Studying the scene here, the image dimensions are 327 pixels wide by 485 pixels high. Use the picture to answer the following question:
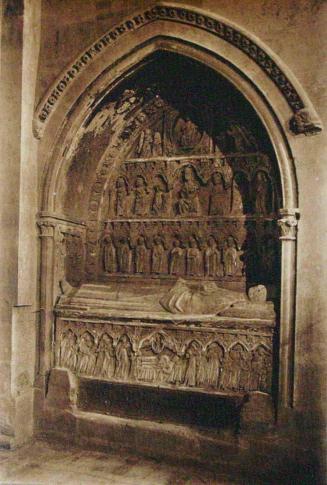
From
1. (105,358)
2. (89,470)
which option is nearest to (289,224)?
(105,358)

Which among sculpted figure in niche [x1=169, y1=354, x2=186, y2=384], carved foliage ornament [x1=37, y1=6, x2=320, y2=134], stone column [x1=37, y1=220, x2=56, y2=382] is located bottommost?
sculpted figure in niche [x1=169, y1=354, x2=186, y2=384]

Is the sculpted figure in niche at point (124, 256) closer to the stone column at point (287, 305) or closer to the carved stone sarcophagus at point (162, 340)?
the carved stone sarcophagus at point (162, 340)

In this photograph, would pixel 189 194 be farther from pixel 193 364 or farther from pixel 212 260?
pixel 193 364

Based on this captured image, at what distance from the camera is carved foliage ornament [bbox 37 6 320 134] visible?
450 centimetres

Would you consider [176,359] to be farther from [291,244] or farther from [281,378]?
[291,244]

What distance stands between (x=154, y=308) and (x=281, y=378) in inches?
58.7

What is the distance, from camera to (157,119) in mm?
5984

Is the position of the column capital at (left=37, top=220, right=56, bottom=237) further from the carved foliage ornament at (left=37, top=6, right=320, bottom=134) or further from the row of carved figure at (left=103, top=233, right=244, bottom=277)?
the carved foliage ornament at (left=37, top=6, right=320, bottom=134)

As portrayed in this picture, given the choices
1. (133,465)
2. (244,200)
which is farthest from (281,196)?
(133,465)

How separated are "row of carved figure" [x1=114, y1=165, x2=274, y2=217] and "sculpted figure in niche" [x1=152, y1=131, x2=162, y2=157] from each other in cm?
28

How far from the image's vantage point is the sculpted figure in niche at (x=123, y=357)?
522cm

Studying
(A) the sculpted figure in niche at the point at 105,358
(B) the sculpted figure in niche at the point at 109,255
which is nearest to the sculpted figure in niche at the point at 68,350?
(A) the sculpted figure in niche at the point at 105,358

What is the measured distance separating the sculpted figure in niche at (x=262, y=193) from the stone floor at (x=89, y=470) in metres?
2.81

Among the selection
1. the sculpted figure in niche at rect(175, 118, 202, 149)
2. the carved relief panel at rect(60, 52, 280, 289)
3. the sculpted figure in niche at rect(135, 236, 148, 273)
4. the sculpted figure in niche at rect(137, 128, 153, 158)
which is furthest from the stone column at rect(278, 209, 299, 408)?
the sculpted figure in niche at rect(137, 128, 153, 158)
